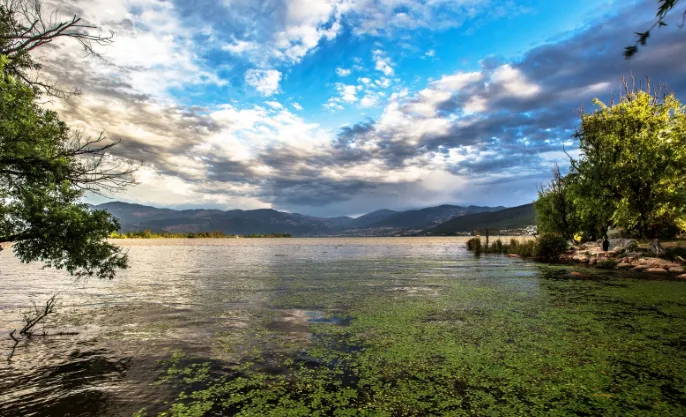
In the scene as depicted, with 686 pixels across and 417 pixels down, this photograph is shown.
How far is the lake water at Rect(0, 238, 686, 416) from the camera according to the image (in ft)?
25.2

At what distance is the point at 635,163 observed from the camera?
1369 inches

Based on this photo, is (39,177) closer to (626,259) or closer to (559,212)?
(626,259)

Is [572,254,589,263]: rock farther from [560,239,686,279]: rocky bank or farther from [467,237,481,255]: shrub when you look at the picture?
[467,237,481,255]: shrub

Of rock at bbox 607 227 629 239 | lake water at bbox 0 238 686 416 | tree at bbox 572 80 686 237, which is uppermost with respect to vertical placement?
tree at bbox 572 80 686 237

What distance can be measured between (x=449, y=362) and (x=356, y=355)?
289cm

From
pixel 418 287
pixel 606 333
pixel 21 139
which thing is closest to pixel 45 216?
pixel 21 139

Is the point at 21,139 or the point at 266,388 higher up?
the point at 21,139

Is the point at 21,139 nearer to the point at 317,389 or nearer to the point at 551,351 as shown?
the point at 317,389

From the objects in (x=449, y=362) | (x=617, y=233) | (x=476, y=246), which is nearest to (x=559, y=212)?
(x=617, y=233)

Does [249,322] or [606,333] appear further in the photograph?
[249,322]

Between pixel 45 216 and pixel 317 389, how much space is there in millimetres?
10458

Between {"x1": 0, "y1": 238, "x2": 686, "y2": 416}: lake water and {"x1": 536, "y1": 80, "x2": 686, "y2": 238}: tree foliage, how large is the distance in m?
16.7

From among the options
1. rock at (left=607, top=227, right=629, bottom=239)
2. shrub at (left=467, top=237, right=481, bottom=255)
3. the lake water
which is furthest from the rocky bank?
shrub at (left=467, top=237, right=481, bottom=255)

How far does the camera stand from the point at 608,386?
327 inches
